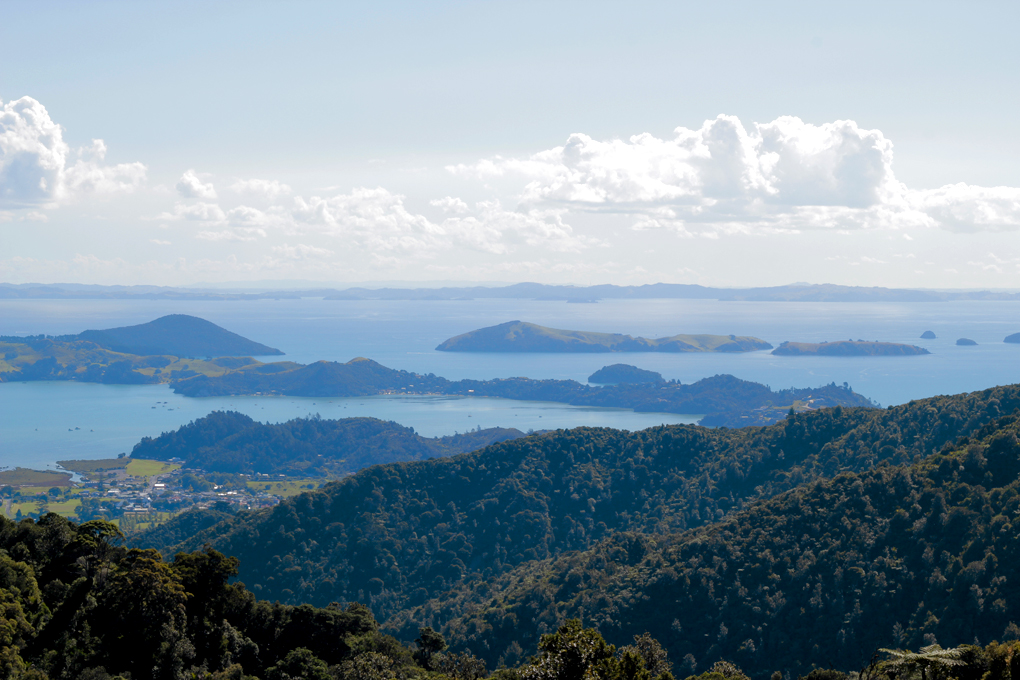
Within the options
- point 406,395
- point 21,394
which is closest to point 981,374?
point 406,395

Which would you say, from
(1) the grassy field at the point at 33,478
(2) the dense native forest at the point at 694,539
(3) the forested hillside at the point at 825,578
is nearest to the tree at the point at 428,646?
(2) the dense native forest at the point at 694,539

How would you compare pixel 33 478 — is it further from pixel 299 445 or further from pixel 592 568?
pixel 592 568

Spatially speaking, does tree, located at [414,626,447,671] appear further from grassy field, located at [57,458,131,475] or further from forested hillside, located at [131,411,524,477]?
grassy field, located at [57,458,131,475]

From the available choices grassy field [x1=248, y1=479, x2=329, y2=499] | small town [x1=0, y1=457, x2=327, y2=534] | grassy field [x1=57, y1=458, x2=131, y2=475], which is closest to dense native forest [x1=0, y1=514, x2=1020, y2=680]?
small town [x1=0, y1=457, x2=327, y2=534]

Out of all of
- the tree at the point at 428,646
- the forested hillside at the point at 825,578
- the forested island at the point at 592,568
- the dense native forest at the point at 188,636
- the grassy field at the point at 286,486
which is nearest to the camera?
the dense native forest at the point at 188,636

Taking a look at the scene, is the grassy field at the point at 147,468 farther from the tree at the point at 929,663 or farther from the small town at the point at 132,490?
the tree at the point at 929,663

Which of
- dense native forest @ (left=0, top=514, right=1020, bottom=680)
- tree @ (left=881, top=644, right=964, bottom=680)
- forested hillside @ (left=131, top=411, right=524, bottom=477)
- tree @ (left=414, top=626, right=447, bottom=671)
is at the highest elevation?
tree @ (left=881, top=644, right=964, bottom=680)

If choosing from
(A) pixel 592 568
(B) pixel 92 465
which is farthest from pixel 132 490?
(A) pixel 592 568
